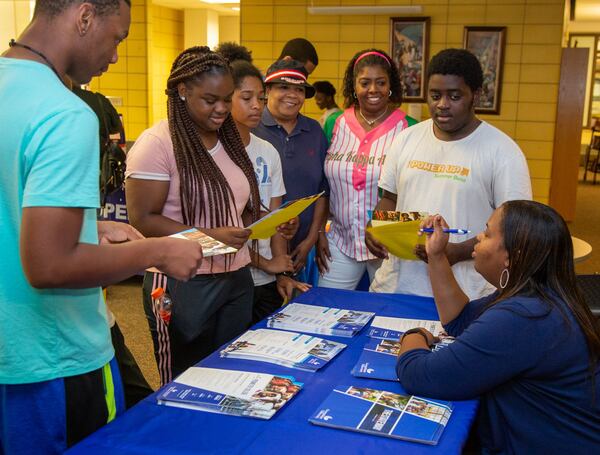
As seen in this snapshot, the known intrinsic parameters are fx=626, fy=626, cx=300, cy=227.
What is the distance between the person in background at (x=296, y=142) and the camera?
303 centimetres

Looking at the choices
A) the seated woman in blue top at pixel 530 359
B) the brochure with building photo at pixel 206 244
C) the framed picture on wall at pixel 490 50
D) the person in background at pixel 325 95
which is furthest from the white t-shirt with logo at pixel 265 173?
the framed picture on wall at pixel 490 50

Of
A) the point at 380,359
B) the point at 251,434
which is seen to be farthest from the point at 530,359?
the point at 251,434

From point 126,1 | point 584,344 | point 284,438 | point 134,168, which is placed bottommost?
point 284,438

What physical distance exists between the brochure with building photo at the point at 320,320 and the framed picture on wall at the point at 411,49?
5575 millimetres

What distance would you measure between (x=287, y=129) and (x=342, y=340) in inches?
54.8

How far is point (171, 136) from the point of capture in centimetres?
217

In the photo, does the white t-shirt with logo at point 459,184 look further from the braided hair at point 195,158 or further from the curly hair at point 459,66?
the braided hair at point 195,158

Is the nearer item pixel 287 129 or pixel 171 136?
pixel 171 136

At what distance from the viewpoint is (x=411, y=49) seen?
7.37 metres

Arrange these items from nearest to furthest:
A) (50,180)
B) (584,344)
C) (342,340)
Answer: (50,180) < (584,344) < (342,340)

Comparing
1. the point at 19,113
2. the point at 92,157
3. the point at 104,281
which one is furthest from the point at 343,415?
the point at 19,113

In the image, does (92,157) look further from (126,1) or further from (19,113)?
(126,1)

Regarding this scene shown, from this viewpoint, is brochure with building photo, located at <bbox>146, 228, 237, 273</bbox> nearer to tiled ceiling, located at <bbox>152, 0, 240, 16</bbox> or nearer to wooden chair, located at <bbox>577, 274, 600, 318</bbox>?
wooden chair, located at <bbox>577, 274, 600, 318</bbox>

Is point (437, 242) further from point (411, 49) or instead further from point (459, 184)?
point (411, 49)
